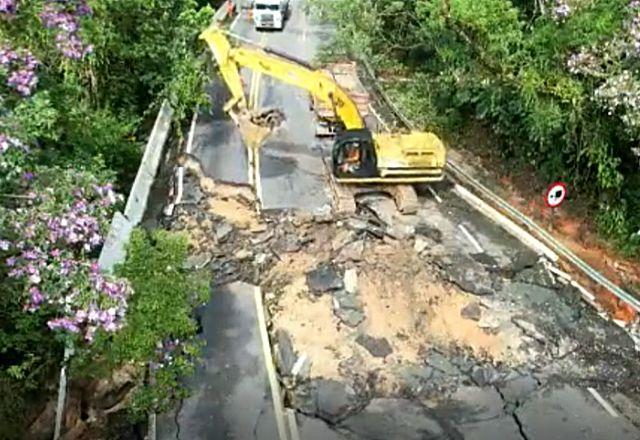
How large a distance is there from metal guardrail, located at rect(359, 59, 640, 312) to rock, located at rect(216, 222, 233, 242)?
7.59 meters

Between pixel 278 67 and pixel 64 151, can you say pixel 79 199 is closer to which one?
pixel 64 151

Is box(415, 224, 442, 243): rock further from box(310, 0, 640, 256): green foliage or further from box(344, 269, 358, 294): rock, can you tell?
box(310, 0, 640, 256): green foliage

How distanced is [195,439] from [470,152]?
15.2 m

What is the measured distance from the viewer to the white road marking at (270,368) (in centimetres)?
1326

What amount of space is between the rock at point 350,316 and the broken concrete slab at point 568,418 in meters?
3.74

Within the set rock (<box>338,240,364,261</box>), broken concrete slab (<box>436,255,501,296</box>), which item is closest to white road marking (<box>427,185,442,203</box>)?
broken concrete slab (<box>436,255,501,296</box>)

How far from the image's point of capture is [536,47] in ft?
61.4

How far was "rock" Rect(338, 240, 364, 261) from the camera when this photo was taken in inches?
697

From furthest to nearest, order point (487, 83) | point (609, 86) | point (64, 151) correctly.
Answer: point (487, 83), point (64, 151), point (609, 86)

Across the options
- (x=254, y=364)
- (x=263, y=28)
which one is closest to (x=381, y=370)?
(x=254, y=364)

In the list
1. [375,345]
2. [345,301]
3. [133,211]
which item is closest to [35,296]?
[375,345]

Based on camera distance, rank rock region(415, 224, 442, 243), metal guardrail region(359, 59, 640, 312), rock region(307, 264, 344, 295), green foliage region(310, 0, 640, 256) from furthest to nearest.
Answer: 1. rock region(415, 224, 442, 243)
2. metal guardrail region(359, 59, 640, 312)
3. rock region(307, 264, 344, 295)
4. green foliage region(310, 0, 640, 256)

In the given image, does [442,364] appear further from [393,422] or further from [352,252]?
[352,252]

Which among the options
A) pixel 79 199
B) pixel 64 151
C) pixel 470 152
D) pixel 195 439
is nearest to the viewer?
pixel 79 199
